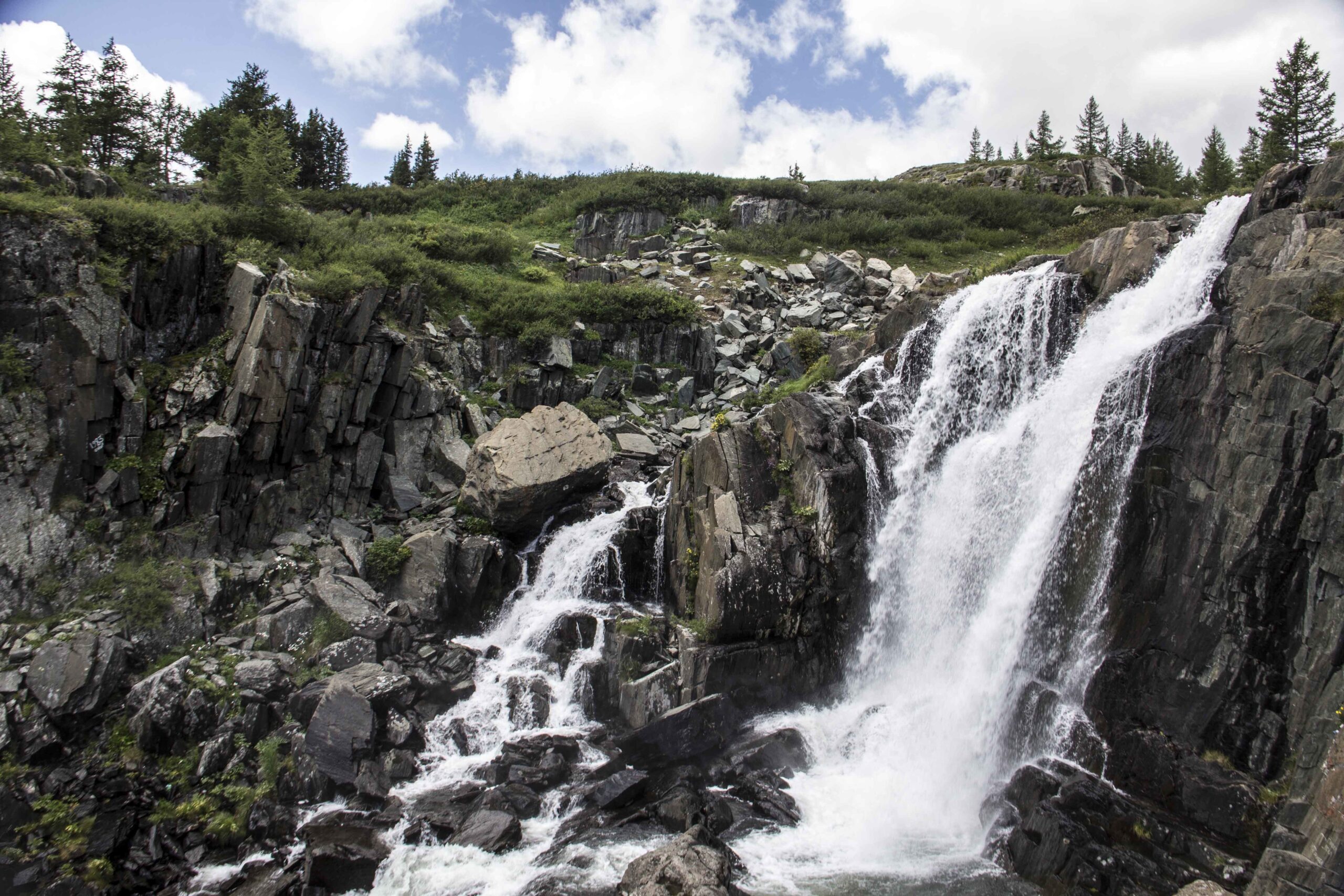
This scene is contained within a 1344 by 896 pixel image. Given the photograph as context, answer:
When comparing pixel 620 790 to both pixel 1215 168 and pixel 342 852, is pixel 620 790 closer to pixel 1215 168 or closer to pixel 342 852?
pixel 342 852

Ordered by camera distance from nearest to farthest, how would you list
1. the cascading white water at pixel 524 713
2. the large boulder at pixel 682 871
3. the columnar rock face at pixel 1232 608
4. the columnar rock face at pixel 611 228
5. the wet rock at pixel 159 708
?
the large boulder at pixel 682 871, the columnar rock face at pixel 1232 608, the cascading white water at pixel 524 713, the wet rock at pixel 159 708, the columnar rock face at pixel 611 228

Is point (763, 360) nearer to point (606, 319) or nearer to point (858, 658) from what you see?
Answer: point (606, 319)

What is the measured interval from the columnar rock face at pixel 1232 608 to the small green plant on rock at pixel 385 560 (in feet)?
55.8

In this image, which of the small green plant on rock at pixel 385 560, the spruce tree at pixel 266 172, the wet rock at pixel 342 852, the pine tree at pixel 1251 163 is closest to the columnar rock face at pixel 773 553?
the wet rock at pixel 342 852

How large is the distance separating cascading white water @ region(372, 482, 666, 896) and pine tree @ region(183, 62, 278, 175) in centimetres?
3464

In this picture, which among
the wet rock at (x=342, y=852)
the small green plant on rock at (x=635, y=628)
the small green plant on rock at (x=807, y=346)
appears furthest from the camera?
the small green plant on rock at (x=807, y=346)

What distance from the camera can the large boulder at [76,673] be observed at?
1468cm

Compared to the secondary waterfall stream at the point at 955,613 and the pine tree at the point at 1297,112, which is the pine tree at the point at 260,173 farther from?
the pine tree at the point at 1297,112

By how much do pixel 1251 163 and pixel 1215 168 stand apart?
11702 mm

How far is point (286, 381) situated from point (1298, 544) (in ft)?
83.6

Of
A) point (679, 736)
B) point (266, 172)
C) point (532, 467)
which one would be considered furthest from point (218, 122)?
point (679, 736)

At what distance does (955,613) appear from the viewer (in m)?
17.2

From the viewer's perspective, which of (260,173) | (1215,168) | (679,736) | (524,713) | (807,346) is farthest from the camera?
(1215,168)

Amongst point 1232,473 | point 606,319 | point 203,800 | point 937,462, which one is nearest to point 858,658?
point 937,462
